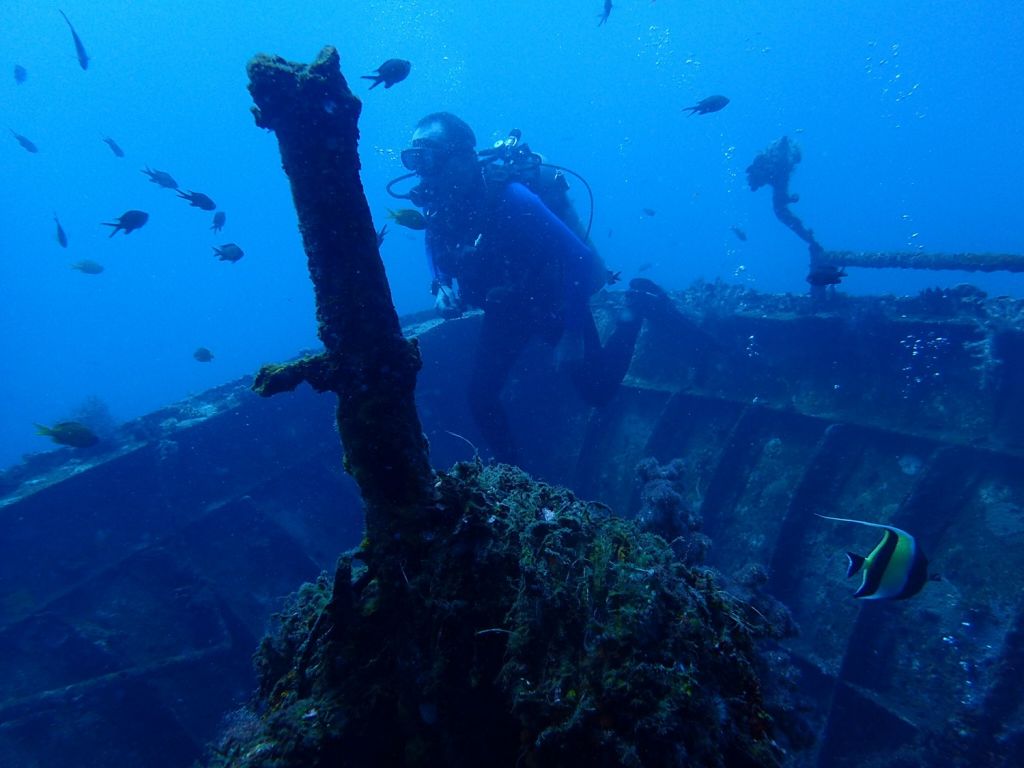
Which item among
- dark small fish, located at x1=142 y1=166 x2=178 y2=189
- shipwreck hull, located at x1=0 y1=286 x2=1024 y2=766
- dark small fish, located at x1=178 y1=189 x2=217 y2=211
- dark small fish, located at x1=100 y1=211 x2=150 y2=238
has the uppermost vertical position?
dark small fish, located at x1=142 y1=166 x2=178 y2=189

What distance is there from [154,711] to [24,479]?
3.71 metres

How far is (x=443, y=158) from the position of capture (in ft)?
25.3

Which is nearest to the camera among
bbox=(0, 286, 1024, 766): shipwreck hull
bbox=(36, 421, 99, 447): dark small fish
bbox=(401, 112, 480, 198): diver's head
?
bbox=(0, 286, 1024, 766): shipwreck hull

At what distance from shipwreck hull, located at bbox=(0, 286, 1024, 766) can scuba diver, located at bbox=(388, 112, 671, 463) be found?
1158 mm

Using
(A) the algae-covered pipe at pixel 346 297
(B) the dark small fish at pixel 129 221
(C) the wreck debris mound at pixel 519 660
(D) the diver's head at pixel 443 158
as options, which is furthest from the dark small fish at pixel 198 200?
(C) the wreck debris mound at pixel 519 660

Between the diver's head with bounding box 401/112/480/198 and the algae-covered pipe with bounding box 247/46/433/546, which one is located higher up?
the diver's head with bounding box 401/112/480/198

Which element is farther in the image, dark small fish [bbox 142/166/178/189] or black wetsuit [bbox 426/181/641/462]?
dark small fish [bbox 142/166/178/189]

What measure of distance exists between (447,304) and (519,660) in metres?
6.73

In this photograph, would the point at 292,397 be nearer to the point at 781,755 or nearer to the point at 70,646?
the point at 70,646

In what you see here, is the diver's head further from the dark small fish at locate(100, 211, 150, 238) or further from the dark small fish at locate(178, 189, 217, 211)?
the dark small fish at locate(100, 211, 150, 238)

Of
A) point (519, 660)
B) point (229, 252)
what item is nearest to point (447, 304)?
point (229, 252)

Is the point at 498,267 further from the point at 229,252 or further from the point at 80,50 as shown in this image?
the point at 80,50

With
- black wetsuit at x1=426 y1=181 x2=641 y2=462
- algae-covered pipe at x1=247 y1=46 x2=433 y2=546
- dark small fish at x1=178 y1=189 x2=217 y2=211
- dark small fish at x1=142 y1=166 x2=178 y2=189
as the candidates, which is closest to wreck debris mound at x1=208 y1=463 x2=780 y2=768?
algae-covered pipe at x1=247 y1=46 x2=433 y2=546

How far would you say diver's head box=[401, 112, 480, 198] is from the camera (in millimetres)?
7688
